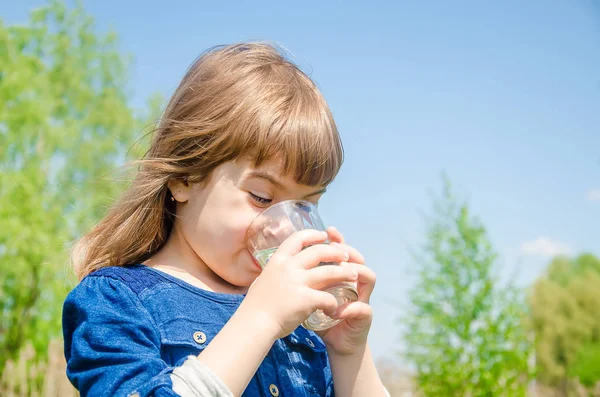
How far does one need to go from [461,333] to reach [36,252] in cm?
711

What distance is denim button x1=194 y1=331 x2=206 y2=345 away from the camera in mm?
1595

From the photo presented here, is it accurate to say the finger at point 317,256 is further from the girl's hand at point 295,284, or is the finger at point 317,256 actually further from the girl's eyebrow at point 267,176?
the girl's eyebrow at point 267,176

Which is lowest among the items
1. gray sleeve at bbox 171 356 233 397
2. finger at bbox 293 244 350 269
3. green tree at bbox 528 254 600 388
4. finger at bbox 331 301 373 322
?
gray sleeve at bbox 171 356 233 397

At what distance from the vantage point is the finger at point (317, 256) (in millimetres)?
1401

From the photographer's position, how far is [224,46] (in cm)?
214

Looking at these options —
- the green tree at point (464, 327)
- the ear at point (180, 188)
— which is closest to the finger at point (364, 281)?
the ear at point (180, 188)

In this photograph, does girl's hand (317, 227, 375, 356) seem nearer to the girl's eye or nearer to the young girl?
the young girl

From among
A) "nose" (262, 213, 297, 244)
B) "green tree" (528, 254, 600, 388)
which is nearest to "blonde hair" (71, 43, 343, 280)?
"nose" (262, 213, 297, 244)

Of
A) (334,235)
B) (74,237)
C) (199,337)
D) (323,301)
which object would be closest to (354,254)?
(334,235)

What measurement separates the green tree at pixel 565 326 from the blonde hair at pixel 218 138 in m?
20.2

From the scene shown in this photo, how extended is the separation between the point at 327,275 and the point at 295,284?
3.7 inches

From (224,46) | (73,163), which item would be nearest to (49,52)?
(73,163)

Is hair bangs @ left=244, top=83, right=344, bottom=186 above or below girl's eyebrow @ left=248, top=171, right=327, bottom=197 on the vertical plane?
above

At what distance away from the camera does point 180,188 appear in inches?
71.6
